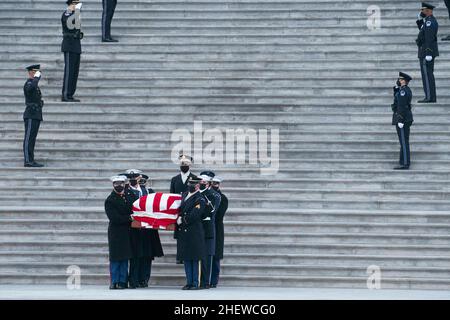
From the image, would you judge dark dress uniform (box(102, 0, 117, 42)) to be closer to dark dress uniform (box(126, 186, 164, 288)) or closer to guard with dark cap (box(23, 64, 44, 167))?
guard with dark cap (box(23, 64, 44, 167))

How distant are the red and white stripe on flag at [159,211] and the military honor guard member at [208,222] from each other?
43 centimetres

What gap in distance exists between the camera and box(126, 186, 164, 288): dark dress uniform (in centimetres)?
2184

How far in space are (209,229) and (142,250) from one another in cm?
103

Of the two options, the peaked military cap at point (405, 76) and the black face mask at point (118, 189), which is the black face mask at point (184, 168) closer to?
the black face mask at point (118, 189)

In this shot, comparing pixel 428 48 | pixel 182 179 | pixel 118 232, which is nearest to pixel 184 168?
pixel 182 179

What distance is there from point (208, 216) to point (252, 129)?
4.73m

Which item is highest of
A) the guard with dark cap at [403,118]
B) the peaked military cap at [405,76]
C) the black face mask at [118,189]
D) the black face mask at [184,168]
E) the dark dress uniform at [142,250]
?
the peaked military cap at [405,76]

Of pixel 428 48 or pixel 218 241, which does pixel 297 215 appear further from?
pixel 428 48

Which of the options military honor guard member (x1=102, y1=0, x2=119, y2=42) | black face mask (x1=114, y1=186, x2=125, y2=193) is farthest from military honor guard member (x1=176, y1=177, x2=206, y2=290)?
military honor guard member (x1=102, y1=0, x2=119, y2=42)

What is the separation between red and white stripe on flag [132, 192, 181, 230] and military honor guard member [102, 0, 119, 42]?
805 centimetres

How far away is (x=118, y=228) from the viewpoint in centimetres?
2167

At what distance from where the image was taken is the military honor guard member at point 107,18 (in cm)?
2898

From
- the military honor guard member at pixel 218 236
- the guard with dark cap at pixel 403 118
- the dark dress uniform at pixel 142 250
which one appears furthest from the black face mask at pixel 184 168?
the guard with dark cap at pixel 403 118
